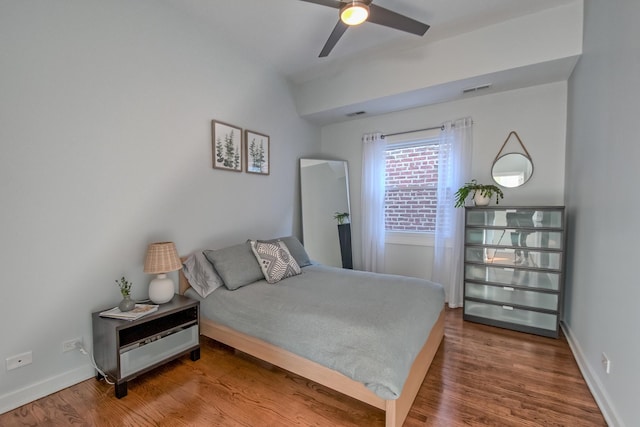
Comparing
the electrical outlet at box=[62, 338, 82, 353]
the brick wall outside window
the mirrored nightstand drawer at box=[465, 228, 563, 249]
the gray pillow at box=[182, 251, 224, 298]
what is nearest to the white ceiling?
the brick wall outside window

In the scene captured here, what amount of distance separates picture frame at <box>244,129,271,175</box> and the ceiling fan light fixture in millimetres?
1697

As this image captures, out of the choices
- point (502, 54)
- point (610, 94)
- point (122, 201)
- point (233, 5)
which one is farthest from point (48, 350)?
point (502, 54)

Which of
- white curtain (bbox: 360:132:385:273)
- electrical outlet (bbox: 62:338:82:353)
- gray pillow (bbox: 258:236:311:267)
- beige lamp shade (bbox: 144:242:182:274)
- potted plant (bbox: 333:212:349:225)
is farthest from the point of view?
potted plant (bbox: 333:212:349:225)

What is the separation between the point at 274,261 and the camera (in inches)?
105

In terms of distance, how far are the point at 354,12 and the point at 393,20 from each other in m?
0.35

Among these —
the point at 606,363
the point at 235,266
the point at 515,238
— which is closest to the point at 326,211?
the point at 235,266

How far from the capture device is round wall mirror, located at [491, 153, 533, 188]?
3.04 meters

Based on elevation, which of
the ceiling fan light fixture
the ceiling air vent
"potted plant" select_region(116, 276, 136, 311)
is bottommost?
"potted plant" select_region(116, 276, 136, 311)

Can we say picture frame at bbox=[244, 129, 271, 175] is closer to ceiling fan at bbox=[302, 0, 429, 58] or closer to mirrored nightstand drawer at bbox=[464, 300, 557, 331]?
ceiling fan at bbox=[302, 0, 429, 58]

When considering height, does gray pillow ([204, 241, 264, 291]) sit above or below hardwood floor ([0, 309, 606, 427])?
above

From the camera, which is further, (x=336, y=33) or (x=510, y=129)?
(x=510, y=129)

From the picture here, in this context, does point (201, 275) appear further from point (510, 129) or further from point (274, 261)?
point (510, 129)

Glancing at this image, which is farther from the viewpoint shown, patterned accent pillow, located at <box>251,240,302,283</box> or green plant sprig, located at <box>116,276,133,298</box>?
patterned accent pillow, located at <box>251,240,302,283</box>

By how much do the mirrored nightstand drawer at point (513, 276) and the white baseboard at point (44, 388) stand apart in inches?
138
